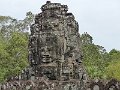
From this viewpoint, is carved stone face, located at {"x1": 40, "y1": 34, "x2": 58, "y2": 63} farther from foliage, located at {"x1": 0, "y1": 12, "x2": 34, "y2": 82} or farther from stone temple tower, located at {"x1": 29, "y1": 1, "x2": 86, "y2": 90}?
foliage, located at {"x1": 0, "y1": 12, "x2": 34, "y2": 82}

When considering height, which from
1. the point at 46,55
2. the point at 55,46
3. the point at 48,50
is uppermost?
the point at 55,46

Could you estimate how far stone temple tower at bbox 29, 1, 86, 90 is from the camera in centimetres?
1823

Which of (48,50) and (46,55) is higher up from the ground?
(48,50)

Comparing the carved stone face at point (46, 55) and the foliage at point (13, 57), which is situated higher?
the foliage at point (13, 57)

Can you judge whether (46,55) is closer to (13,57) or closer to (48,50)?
(48,50)

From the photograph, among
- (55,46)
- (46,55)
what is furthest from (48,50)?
(55,46)

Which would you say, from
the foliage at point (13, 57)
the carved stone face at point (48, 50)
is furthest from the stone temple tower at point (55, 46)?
the foliage at point (13, 57)

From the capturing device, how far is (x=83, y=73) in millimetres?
18406

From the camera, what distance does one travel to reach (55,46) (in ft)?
60.2

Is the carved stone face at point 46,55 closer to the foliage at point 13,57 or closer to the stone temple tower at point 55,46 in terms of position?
the stone temple tower at point 55,46

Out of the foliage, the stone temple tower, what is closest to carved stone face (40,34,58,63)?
the stone temple tower

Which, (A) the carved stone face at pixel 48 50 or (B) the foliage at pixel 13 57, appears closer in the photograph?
(A) the carved stone face at pixel 48 50

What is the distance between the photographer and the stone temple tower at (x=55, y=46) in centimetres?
1823

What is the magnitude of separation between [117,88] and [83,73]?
5.36 meters
